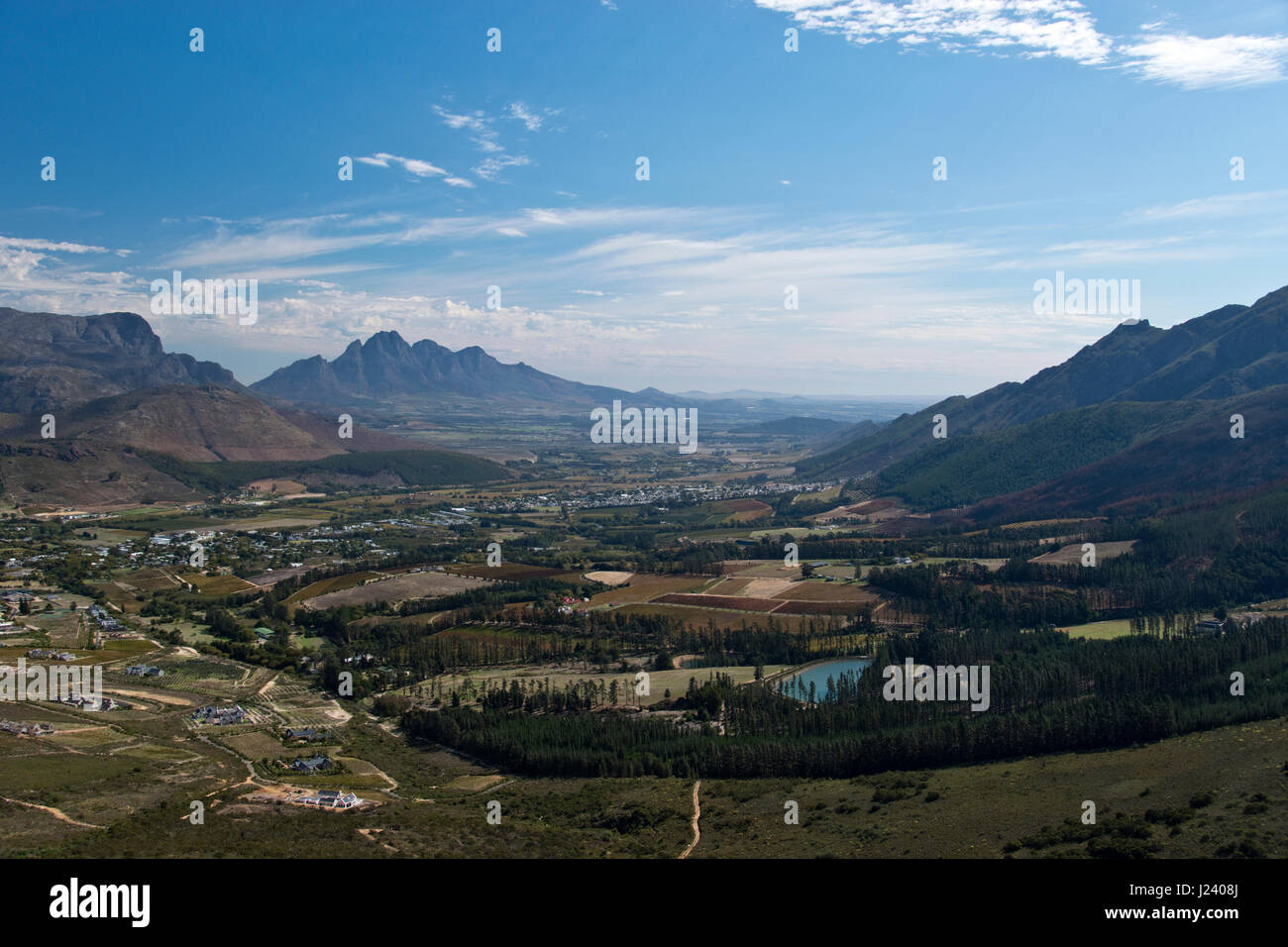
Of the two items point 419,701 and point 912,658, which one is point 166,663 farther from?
point 912,658

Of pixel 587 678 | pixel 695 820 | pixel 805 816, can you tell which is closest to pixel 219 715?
pixel 587 678

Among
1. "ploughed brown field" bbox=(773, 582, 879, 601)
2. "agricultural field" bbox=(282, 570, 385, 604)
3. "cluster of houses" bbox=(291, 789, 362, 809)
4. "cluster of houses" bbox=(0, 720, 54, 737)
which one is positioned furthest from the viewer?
"agricultural field" bbox=(282, 570, 385, 604)

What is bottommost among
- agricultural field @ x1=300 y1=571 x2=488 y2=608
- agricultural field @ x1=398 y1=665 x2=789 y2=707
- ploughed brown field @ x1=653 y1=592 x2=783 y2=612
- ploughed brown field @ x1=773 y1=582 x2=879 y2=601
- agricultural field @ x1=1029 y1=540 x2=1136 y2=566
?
agricultural field @ x1=398 y1=665 x2=789 y2=707

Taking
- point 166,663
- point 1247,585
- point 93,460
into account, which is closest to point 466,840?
point 166,663

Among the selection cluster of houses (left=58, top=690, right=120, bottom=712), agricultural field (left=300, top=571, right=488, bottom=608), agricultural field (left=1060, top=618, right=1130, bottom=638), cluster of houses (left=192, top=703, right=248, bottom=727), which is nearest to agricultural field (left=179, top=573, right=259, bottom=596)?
agricultural field (left=300, top=571, right=488, bottom=608)

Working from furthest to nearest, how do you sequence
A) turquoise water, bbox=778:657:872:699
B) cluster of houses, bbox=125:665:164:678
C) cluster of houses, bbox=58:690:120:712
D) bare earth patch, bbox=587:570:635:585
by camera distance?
bare earth patch, bbox=587:570:635:585
cluster of houses, bbox=125:665:164:678
turquoise water, bbox=778:657:872:699
cluster of houses, bbox=58:690:120:712

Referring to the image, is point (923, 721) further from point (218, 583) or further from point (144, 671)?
point (218, 583)

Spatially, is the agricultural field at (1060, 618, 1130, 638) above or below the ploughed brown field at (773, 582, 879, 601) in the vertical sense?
below

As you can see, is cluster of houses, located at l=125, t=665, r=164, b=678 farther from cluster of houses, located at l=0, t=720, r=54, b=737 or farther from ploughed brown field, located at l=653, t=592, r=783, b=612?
ploughed brown field, located at l=653, t=592, r=783, b=612

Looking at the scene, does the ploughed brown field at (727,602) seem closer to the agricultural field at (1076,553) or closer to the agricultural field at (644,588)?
the agricultural field at (644,588)
